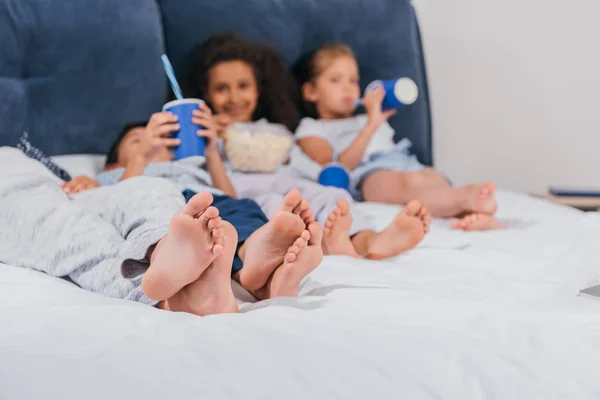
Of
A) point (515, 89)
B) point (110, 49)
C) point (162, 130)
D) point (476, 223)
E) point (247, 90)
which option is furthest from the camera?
point (515, 89)

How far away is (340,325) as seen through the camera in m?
0.75

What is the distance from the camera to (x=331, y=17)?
2049mm

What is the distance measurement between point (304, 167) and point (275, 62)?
0.37 meters

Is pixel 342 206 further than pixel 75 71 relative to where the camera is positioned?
No

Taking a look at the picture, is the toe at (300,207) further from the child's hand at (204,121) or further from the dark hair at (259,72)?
Result: the dark hair at (259,72)

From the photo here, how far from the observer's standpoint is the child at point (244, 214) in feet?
2.97

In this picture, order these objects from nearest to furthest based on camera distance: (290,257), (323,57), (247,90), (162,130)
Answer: (290,257) → (162,130) → (247,90) → (323,57)

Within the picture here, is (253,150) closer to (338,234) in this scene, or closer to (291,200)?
(338,234)

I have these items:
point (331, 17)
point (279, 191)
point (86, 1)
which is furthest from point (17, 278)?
point (331, 17)

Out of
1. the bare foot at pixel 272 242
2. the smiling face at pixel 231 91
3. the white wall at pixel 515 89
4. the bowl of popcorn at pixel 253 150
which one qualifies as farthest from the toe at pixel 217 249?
→ the white wall at pixel 515 89

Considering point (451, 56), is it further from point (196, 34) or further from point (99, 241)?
point (99, 241)

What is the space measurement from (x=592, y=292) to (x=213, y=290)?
558 millimetres

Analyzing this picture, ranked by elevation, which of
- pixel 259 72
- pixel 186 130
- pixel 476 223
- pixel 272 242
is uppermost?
pixel 259 72

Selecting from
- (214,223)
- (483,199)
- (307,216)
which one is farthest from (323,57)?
(214,223)
